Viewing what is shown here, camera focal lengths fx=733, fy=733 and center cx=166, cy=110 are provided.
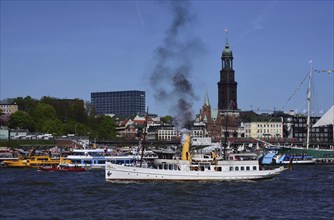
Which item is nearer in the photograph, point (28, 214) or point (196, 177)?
point (28, 214)

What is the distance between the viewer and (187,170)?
68.6 meters

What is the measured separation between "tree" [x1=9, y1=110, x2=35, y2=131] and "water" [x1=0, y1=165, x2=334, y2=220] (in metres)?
117

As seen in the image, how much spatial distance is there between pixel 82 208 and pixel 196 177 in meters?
21.3

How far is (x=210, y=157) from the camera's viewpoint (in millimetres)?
71938

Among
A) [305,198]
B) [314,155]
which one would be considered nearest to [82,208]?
[305,198]

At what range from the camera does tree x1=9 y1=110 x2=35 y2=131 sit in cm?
18800

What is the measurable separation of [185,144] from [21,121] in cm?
12294

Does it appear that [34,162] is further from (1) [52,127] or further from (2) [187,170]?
(1) [52,127]

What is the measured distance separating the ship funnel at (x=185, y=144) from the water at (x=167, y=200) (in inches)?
169

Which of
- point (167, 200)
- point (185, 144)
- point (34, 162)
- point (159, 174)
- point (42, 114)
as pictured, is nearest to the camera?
point (167, 200)

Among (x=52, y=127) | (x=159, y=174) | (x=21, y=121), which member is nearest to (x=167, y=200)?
(x=159, y=174)

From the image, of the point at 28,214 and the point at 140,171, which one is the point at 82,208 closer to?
the point at 28,214

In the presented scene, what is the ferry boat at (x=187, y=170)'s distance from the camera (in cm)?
6788

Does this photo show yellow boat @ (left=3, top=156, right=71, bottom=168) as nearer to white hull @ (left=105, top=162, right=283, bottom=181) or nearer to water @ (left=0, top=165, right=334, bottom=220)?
water @ (left=0, top=165, right=334, bottom=220)
